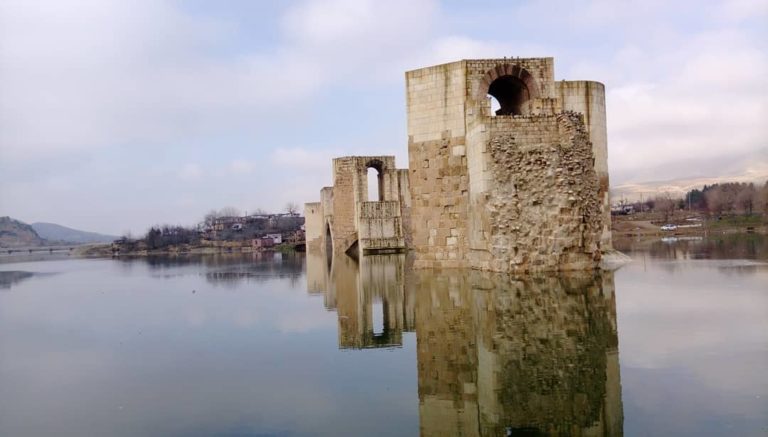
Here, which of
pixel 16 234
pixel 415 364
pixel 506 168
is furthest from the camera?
pixel 16 234

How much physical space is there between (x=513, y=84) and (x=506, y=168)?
440 cm

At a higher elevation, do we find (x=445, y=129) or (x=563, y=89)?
(x=563, y=89)

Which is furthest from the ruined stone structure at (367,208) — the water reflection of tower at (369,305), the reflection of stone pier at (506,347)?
the reflection of stone pier at (506,347)

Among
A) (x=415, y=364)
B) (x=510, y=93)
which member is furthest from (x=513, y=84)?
(x=415, y=364)

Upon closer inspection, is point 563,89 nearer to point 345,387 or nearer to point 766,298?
point 766,298

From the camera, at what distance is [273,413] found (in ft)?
15.6

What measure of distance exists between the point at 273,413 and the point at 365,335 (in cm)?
328

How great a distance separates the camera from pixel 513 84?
17047mm

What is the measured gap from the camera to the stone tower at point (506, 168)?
13.3 meters

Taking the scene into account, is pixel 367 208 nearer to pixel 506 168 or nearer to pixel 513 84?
→ pixel 513 84

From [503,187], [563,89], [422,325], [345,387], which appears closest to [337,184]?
[563,89]

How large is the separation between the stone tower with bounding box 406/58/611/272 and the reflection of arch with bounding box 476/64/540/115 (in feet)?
0.08

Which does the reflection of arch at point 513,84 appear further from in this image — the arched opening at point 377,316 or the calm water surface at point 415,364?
the arched opening at point 377,316

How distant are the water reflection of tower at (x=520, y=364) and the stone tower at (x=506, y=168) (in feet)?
10.3
